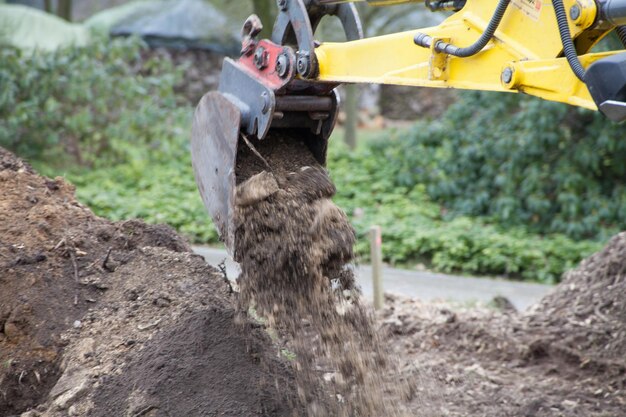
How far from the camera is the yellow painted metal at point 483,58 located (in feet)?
11.3

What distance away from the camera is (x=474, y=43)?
12.3 ft

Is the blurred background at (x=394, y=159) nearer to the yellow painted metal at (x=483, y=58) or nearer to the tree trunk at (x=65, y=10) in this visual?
the tree trunk at (x=65, y=10)

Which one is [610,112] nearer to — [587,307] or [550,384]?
[550,384]

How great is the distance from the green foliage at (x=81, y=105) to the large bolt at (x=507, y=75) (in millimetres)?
9176

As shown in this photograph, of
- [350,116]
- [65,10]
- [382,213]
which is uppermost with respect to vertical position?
[65,10]

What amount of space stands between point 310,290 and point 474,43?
148 cm

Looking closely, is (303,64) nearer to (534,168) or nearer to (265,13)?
(534,168)

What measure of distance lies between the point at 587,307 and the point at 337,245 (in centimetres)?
311

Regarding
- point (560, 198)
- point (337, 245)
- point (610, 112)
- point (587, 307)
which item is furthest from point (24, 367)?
point (560, 198)

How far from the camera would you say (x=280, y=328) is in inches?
170

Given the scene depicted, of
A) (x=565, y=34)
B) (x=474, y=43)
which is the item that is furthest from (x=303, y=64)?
(x=565, y=34)

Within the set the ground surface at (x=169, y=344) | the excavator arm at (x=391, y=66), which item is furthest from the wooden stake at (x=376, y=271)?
the excavator arm at (x=391, y=66)

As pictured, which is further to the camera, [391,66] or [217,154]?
[217,154]

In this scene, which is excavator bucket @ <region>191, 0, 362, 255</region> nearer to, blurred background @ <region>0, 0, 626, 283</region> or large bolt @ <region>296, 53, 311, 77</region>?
large bolt @ <region>296, 53, 311, 77</region>
